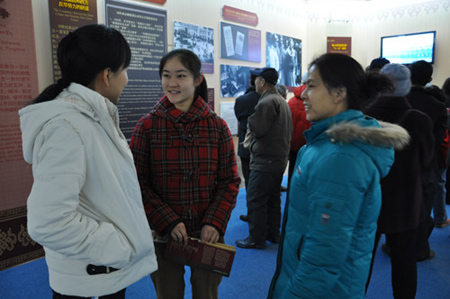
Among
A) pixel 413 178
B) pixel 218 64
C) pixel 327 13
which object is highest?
pixel 327 13

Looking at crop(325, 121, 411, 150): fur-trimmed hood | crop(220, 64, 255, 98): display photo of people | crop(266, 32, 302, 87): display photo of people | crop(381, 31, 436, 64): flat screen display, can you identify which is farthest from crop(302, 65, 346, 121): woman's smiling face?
crop(381, 31, 436, 64): flat screen display

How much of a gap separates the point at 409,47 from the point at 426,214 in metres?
5.02

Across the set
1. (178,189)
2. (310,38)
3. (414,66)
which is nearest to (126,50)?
(178,189)

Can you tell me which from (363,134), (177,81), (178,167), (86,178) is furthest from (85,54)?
(363,134)

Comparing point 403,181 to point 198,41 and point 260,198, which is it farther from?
point 198,41

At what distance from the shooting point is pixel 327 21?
22.4ft

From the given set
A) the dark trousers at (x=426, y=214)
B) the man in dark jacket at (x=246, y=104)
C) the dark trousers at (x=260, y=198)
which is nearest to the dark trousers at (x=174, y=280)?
the dark trousers at (x=260, y=198)

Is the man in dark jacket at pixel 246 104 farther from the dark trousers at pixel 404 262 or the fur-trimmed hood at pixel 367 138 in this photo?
the fur-trimmed hood at pixel 367 138

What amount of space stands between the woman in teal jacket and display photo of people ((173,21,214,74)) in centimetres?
310

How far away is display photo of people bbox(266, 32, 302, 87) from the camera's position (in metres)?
5.46

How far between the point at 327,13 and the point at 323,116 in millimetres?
6380

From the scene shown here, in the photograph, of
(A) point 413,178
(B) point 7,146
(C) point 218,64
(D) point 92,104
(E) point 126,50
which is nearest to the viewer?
(D) point 92,104

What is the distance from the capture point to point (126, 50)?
118 cm

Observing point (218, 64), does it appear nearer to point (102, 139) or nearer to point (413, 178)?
point (413, 178)
